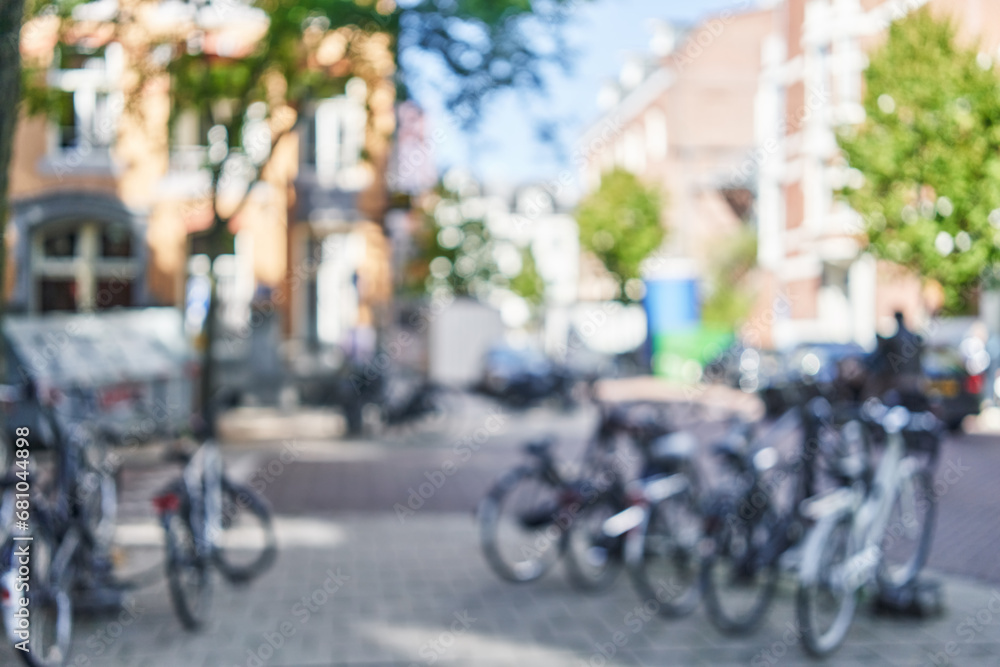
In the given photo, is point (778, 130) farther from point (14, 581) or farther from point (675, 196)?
point (14, 581)

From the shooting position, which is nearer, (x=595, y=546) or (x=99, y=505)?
(x=99, y=505)

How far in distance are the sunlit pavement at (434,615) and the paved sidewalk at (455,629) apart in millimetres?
12

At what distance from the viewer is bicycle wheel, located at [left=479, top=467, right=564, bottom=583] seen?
6586 mm

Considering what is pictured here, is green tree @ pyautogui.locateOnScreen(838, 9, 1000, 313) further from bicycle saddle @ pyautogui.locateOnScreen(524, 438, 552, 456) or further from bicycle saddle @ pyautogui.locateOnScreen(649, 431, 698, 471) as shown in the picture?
bicycle saddle @ pyautogui.locateOnScreen(524, 438, 552, 456)

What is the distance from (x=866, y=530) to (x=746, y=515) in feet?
2.04

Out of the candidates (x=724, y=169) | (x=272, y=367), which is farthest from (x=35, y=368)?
(x=724, y=169)

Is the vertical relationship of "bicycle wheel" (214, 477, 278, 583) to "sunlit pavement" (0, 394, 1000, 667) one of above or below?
above

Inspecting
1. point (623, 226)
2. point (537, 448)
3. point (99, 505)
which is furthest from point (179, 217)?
point (623, 226)

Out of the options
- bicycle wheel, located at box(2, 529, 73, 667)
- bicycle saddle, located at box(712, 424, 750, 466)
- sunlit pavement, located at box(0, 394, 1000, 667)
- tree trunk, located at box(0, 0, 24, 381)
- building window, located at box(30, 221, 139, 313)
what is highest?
tree trunk, located at box(0, 0, 24, 381)

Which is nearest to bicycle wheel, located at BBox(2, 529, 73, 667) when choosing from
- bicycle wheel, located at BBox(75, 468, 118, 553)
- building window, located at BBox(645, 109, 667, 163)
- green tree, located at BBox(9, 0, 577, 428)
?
bicycle wheel, located at BBox(75, 468, 118, 553)

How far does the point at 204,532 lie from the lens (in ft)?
19.3

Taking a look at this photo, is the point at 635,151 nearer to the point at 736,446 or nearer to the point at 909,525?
the point at 736,446

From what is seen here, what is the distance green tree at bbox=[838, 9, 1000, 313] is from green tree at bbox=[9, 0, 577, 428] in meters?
4.40

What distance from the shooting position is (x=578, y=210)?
41.7m
